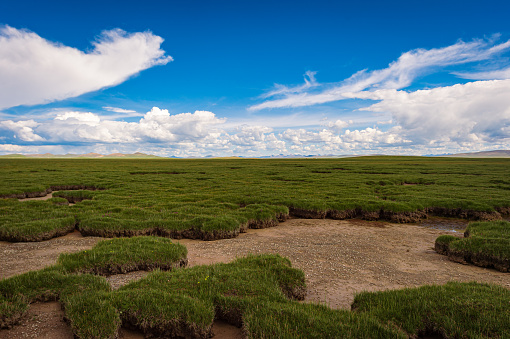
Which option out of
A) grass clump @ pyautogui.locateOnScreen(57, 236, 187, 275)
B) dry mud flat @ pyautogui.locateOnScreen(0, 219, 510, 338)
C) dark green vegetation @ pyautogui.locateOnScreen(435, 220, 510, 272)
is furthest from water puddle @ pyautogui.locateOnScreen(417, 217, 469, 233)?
grass clump @ pyautogui.locateOnScreen(57, 236, 187, 275)

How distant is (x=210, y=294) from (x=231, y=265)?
7.44 ft

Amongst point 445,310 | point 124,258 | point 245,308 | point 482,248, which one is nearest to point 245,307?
point 245,308

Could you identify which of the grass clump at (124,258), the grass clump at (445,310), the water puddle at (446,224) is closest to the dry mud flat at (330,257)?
the grass clump at (124,258)

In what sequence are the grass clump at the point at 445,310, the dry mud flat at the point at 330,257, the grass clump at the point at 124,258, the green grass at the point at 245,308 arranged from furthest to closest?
the grass clump at the point at 124,258 < the dry mud flat at the point at 330,257 < the grass clump at the point at 445,310 < the green grass at the point at 245,308

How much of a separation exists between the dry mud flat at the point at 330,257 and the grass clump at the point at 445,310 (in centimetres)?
143

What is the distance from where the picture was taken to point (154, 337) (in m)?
6.98

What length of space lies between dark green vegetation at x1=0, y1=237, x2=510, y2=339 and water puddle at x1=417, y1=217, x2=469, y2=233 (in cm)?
1270

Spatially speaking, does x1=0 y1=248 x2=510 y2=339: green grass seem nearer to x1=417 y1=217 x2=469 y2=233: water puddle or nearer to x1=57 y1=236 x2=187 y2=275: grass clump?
x1=57 y1=236 x2=187 y2=275: grass clump

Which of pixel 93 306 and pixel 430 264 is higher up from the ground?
pixel 93 306

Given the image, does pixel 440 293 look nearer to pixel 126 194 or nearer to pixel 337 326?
pixel 337 326

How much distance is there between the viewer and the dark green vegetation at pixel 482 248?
38.9 ft

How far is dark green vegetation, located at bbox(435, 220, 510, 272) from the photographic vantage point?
1184cm

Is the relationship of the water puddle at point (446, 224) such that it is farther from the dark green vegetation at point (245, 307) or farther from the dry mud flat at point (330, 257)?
the dark green vegetation at point (245, 307)

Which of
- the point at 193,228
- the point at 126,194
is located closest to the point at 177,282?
the point at 193,228
